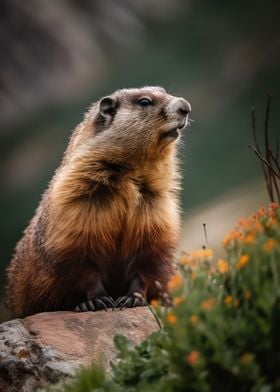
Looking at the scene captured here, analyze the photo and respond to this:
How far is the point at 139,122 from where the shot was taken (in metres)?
5.51

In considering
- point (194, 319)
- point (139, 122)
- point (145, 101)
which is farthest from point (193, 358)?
point (145, 101)

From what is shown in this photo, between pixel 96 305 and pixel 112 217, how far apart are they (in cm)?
65

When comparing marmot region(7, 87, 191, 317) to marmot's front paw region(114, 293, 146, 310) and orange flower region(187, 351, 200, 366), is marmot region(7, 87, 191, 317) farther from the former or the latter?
orange flower region(187, 351, 200, 366)

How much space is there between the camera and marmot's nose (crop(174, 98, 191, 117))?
528 cm

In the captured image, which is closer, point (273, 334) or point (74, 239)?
point (273, 334)

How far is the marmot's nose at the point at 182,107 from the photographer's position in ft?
17.3

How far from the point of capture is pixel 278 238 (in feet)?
10.7

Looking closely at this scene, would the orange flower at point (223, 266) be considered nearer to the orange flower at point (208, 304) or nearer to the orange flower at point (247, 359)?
the orange flower at point (208, 304)

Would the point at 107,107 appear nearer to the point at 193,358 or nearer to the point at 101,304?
the point at 101,304

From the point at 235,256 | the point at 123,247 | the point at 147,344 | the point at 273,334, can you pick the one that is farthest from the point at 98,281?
the point at 273,334

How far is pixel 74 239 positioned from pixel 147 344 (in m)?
1.61

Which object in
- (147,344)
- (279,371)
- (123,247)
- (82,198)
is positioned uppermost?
(82,198)

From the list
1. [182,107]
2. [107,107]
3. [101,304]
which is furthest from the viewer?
[107,107]

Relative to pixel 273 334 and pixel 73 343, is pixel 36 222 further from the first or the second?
pixel 273 334
